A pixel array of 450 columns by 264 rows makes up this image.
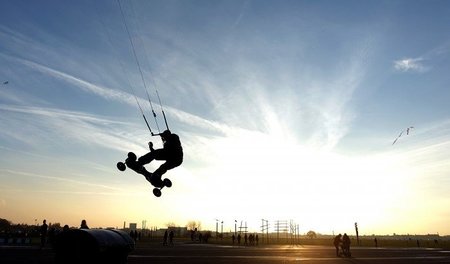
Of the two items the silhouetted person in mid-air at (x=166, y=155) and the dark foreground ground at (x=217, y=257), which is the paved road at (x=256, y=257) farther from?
the silhouetted person in mid-air at (x=166, y=155)

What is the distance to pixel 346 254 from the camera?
30906 mm

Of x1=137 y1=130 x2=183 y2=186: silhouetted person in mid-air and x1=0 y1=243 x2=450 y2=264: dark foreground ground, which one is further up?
x1=137 y1=130 x2=183 y2=186: silhouetted person in mid-air

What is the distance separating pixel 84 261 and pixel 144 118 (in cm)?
1010

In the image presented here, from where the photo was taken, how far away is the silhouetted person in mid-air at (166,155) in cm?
1625

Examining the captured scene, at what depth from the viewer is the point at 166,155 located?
54.2ft

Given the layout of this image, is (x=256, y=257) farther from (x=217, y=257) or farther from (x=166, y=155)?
(x=166, y=155)

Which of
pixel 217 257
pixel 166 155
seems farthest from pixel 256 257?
pixel 166 155

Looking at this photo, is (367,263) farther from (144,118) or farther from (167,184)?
(144,118)

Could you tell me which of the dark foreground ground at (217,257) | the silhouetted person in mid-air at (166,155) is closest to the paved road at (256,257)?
the dark foreground ground at (217,257)

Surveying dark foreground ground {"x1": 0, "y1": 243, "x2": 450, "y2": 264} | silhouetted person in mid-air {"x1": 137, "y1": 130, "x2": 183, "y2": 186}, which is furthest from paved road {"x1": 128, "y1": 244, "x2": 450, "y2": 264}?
silhouetted person in mid-air {"x1": 137, "y1": 130, "x2": 183, "y2": 186}

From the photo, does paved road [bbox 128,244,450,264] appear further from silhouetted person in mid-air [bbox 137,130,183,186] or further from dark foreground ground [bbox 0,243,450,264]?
silhouetted person in mid-air [bbox 137,130,183,186]

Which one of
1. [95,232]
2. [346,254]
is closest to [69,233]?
[95,232]

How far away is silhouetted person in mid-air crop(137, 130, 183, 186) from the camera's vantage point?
53.3 feet

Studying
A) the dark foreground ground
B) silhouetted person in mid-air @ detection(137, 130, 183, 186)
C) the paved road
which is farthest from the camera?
the paved road
